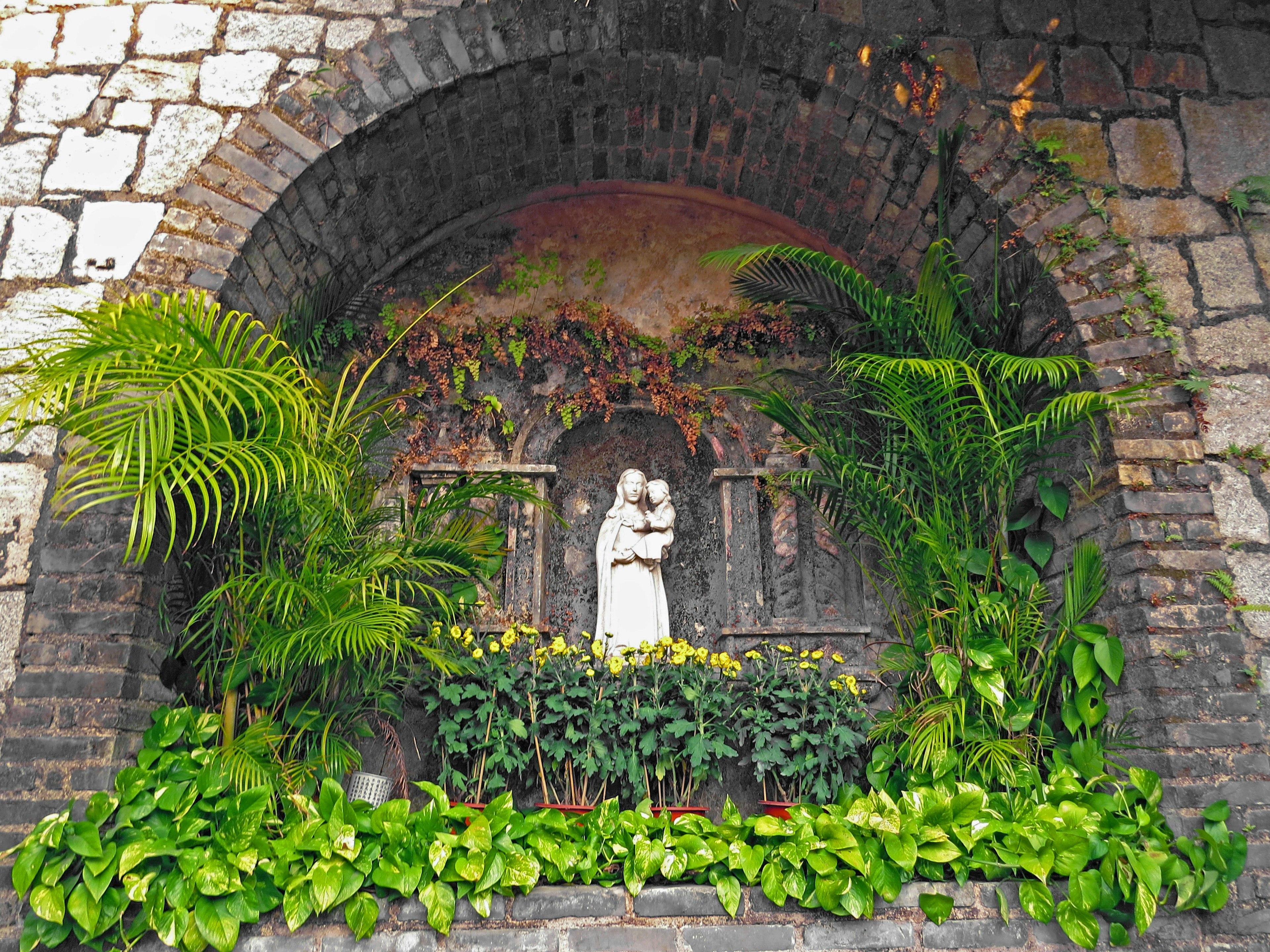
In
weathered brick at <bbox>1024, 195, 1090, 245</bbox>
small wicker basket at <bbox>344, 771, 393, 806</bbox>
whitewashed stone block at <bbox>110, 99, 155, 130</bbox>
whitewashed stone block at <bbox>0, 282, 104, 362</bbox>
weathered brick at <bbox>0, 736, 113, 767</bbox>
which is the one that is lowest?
small wicker basket at <bbox>344, 771, 393, 806</bbox>

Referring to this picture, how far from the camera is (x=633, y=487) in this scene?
13.6 ft

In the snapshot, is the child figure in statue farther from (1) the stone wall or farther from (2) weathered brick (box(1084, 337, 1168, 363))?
(2) weathered brick (box(1084, 337, 1168, 363))

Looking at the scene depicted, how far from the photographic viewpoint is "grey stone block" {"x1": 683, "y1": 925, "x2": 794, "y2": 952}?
8.31 feet

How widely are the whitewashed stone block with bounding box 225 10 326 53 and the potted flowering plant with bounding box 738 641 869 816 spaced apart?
2844mm

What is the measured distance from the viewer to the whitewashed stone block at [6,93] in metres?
3.51

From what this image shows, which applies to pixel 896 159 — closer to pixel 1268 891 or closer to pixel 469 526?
pixel 469 526

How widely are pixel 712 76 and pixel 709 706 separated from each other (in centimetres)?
Answer: 243

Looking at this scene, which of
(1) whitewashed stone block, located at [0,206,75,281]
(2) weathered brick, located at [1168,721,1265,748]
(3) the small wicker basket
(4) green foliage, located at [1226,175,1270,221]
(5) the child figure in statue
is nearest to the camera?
(2) weathered brick, located at [1168,721,1265,748]

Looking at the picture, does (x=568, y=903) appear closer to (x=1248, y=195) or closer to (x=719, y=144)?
(x=719, y=144)

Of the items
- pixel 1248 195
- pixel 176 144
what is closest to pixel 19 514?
pixel 176 144

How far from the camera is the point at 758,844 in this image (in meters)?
2.73

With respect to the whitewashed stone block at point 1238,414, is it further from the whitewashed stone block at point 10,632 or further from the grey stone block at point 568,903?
the whitewashed stone block at point 10,632

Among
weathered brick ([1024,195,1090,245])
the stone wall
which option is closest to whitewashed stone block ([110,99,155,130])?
the stone wall

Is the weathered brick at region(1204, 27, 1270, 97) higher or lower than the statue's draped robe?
higher
